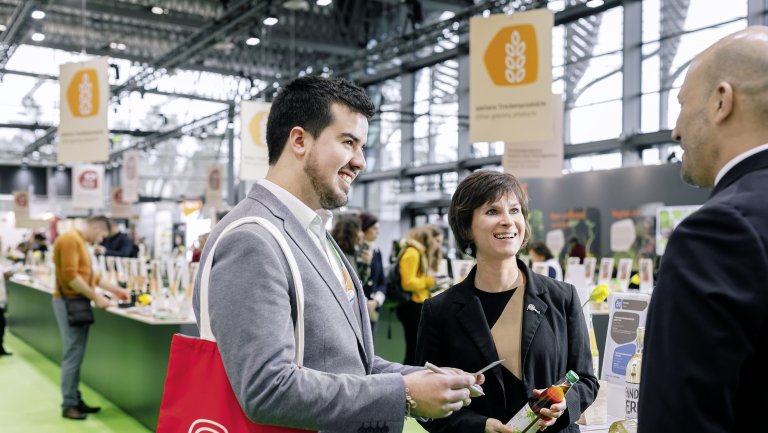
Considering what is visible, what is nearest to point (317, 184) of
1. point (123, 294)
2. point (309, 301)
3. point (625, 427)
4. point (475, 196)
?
point (309, 301)

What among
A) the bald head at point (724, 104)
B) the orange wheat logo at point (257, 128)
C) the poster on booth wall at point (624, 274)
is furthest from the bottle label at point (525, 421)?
the orange wheat logo at point (257, 128)

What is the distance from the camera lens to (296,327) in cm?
141

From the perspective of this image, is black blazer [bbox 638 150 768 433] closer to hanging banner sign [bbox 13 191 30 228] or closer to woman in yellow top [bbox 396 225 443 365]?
woman in yellow top [bbox 396 225 443 365]

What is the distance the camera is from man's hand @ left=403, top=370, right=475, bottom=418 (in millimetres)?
1438

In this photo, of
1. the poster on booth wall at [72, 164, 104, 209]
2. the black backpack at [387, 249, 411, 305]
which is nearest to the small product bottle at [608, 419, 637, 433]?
the black backpack at [387, 249, 411, 305]

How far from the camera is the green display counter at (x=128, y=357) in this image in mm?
5414

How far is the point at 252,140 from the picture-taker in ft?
33.6

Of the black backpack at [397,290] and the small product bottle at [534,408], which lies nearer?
the small product bottle at [534,408]

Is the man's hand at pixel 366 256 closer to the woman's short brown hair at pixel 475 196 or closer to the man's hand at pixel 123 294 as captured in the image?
the man's hand at pixel 123 294

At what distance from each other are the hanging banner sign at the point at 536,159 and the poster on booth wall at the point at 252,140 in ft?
11.1

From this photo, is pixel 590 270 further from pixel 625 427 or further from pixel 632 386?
pixel 625 427

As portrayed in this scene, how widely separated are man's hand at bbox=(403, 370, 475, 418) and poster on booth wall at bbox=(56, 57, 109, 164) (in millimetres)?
6389

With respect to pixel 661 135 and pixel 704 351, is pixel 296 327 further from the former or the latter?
pixel 661 135

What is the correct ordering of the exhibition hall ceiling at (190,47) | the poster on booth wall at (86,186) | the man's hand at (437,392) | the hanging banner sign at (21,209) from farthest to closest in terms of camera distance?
the hanging banner sign at (21,209) → the poster on booth wall at (86,186) → the exhibition hall ceiling at (190,47) → the man's hand at (437,392)
